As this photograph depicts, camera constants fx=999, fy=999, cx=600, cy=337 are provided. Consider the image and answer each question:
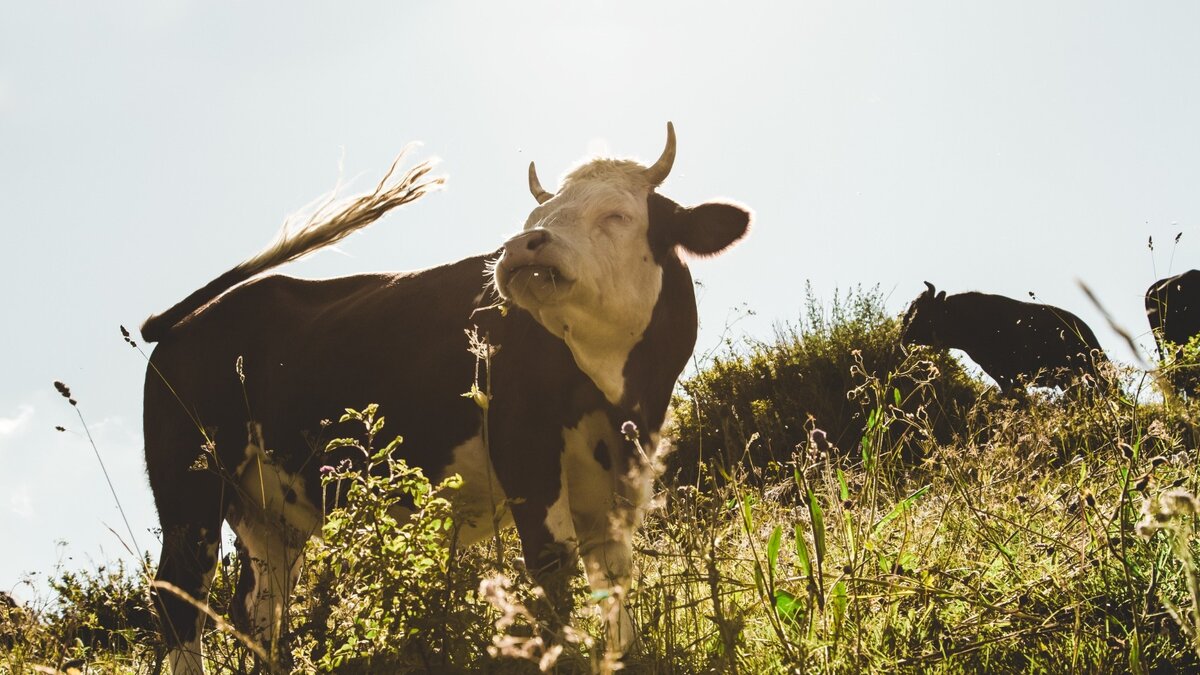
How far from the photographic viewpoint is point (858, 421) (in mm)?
12164

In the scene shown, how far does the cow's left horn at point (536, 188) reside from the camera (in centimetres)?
487

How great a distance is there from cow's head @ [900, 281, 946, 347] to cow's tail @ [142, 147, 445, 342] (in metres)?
12.7

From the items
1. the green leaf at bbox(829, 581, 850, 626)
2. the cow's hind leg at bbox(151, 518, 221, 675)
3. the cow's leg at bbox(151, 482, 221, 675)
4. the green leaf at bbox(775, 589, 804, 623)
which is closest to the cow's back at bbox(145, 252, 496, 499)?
the cow's leg at bbox(151, 482, 221, 675)

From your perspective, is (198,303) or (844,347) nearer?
(198,303)

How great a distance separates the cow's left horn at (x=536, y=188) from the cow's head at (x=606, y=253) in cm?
39

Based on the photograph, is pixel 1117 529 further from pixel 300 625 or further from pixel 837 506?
pixel 300 625

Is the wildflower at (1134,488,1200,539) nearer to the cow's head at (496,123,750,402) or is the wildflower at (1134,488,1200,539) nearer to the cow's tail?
the cow's head at (496,123,750,402)

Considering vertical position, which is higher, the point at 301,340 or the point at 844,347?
the point at 844,347

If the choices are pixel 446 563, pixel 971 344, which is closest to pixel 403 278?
pixel 446 563

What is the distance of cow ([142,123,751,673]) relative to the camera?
151 inches

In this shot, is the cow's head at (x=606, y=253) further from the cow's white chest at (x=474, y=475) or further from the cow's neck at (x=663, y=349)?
the cow's white chest at (x=474, y=475)

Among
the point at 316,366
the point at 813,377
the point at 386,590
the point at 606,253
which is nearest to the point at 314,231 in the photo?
the point at 316,366

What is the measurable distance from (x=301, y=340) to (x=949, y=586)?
11.4 feet

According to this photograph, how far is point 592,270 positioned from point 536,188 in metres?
1.19
